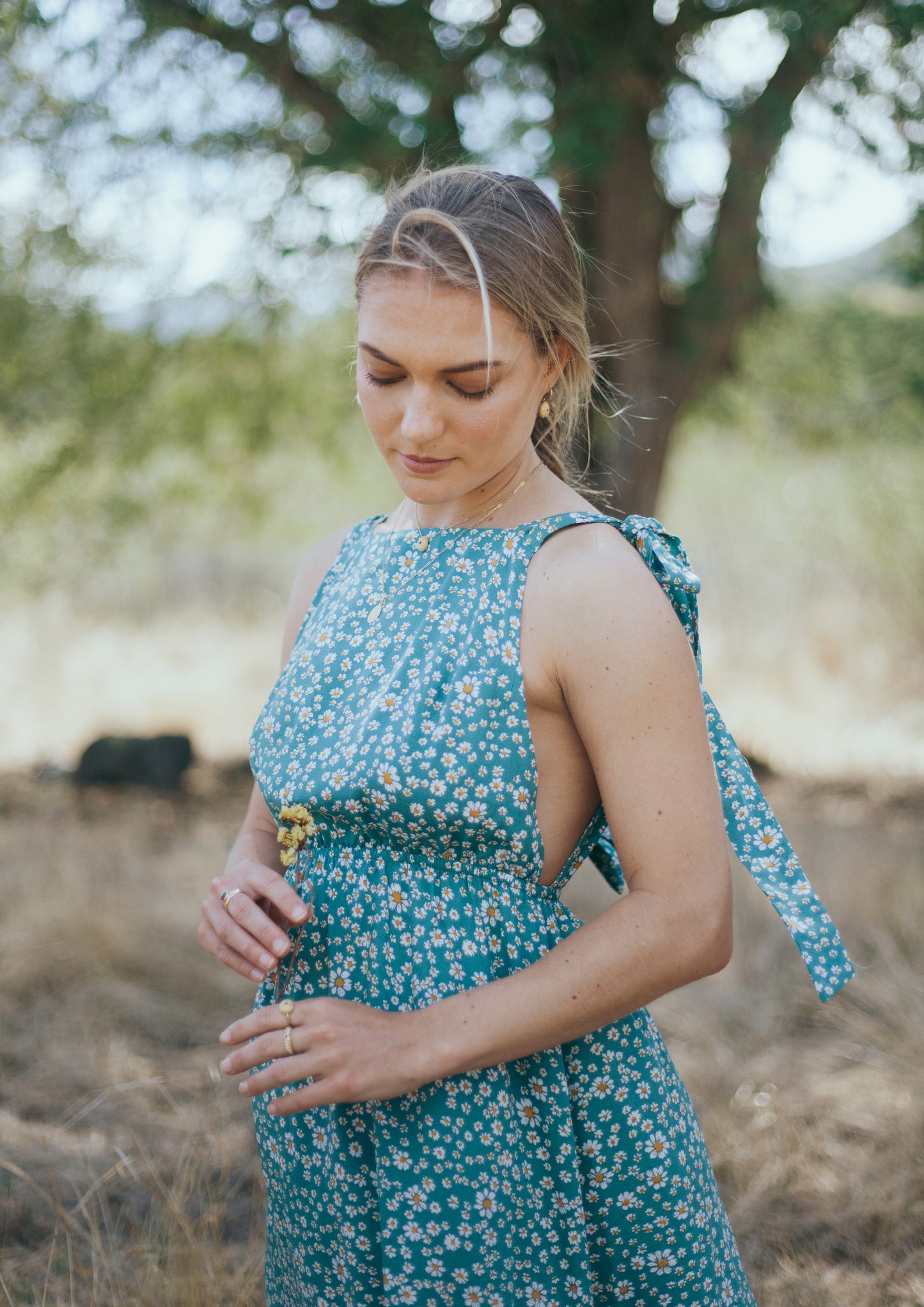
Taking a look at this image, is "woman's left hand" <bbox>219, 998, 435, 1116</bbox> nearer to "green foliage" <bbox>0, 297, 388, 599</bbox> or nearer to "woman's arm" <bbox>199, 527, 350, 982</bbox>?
"woman's arm" <bbox>199, 527, 350, 982</bbox>

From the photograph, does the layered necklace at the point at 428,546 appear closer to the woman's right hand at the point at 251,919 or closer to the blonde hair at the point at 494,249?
the blonde hair at the point at 494,249

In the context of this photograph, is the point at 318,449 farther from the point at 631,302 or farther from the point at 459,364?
the point at 459,364

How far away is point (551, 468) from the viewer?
158 centimetres

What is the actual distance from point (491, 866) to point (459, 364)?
0.60 meters

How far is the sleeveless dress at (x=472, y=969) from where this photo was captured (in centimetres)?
124

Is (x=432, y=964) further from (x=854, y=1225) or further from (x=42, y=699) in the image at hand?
(x=42, y=699)

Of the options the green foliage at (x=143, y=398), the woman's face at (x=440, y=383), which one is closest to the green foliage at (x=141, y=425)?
the green foliage at (x=143, y=398)

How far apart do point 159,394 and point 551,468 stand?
5269 millimetres

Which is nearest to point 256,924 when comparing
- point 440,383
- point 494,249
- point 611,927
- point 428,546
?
point 611,927

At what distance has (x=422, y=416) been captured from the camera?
126 centimetres

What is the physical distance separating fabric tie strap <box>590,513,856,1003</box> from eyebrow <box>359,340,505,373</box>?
239 mm

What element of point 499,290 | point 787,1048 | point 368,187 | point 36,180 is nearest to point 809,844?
point 787,1048

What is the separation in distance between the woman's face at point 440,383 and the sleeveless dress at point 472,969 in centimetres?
11

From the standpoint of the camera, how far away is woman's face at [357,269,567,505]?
1239 millimetres
